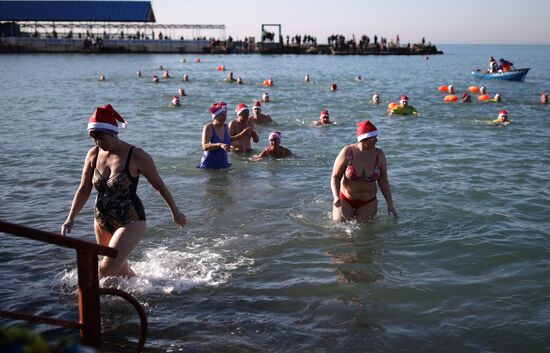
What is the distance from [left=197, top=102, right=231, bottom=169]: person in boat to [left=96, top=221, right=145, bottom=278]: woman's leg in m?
5.52

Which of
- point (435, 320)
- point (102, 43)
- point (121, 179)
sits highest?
point (102, 43)

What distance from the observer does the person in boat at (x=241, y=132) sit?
1305 cm

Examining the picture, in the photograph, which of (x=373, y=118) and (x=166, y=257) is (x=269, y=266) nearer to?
(x=166, y=257)

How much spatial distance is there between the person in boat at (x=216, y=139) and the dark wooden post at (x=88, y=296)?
23.5 ft

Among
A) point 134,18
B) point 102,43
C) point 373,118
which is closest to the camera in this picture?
point 373,118

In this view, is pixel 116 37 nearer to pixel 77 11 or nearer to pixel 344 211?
pixel 77 11

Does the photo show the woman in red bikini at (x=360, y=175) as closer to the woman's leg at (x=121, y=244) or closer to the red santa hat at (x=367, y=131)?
the red santa hat at (x=367, y=131)

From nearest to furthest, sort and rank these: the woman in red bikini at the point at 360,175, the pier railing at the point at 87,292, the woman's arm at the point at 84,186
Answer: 1. the pier railing at the point at 87,292
2. the woman's arm at the point at 84,186
3. the woman in red bikini at the point at 360,175

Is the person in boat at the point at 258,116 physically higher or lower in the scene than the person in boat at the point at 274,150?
higher

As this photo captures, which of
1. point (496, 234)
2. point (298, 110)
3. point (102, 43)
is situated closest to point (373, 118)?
point (298, 110)

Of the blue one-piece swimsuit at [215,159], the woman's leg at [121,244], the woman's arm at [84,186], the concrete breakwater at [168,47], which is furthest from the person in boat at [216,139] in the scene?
the concrete breakwater at [168,47]

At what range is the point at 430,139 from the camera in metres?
16.3

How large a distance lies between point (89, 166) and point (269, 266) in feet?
8.33

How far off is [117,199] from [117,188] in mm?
108
